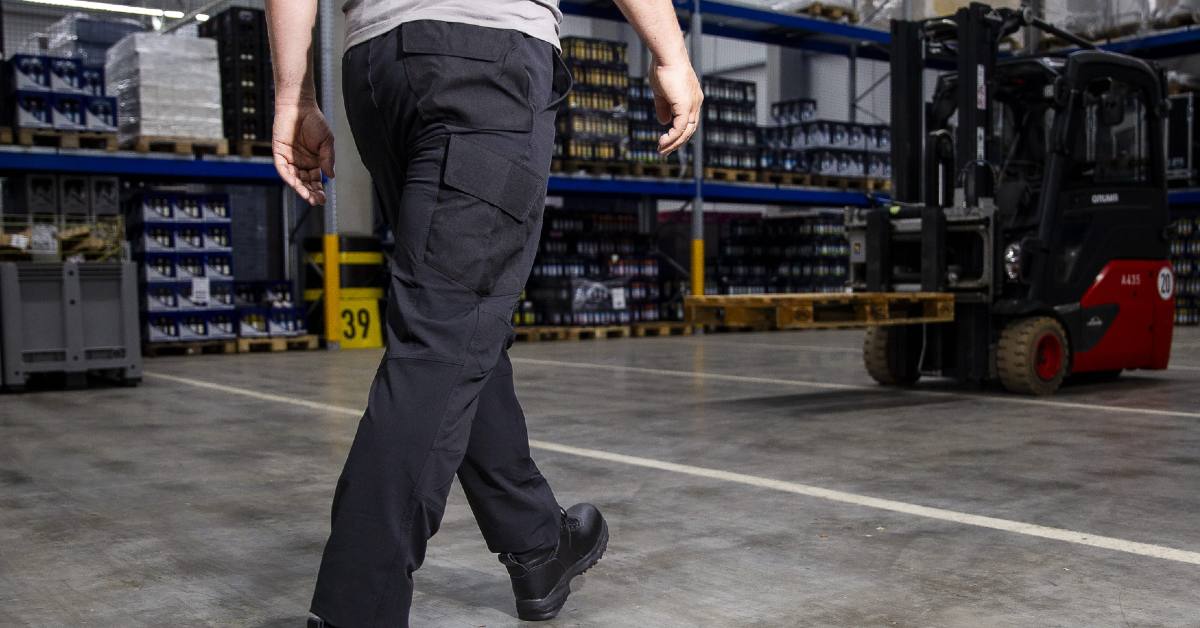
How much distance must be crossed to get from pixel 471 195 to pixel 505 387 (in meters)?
0.54

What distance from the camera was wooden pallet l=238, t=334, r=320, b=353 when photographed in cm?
1148

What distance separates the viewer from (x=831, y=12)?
584 inches

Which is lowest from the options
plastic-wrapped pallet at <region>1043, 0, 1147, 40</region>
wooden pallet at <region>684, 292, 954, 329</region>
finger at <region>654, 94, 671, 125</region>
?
wooden pallet at <region>684, 292, 954, 329</region>

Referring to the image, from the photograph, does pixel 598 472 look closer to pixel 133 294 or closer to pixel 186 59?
pixel 133 294

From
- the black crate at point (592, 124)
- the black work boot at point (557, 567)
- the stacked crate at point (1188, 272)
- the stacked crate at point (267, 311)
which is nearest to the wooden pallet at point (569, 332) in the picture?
the black crate at point (592, 124)

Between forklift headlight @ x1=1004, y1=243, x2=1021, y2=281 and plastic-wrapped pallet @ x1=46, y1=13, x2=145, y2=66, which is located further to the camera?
plastic-wrapped pallet @ x1=46, y1=13, x2=145, y2=66

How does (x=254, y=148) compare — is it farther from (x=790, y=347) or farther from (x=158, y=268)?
(x=790, y=347)

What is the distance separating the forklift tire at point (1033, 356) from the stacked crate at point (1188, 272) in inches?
356

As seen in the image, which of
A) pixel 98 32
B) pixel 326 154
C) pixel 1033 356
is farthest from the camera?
pixel 98 32

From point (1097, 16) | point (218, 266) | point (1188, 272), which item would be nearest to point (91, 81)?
point (218, 266)

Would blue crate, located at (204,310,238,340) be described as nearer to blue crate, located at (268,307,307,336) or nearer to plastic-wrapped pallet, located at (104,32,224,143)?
blue crate, located at (268,307,307,336)

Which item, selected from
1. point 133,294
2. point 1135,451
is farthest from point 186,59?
point 1135,451

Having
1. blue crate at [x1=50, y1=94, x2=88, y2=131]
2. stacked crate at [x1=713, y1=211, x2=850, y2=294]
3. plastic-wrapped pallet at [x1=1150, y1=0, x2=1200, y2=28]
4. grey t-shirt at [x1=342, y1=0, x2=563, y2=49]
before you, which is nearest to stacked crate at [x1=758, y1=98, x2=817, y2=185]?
stacked crate at [x1=713, y1=211, x2=850, y2=294]

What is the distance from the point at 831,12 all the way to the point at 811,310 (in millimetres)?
9891
